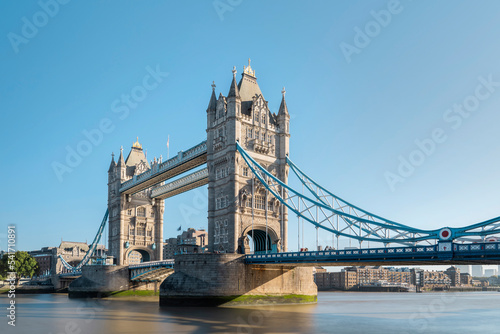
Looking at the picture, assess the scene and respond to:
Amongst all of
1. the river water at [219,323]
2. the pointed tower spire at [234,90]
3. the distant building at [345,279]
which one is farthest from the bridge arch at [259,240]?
the distant building at [345,279]

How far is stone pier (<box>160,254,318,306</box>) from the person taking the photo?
156 ft

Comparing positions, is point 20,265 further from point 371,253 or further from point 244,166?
point 371,253

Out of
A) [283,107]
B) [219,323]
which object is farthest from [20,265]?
[219,323]

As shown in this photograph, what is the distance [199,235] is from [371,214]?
453 ft

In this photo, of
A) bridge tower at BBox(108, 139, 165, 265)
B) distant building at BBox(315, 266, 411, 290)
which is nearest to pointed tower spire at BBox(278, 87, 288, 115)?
bridge tower at BBox(108, 139, 165, 265)

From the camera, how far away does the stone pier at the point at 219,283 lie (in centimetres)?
4747

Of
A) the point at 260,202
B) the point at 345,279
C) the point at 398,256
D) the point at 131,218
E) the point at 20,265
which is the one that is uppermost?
the point at 260,202

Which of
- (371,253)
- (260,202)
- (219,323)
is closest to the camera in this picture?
(219,323)

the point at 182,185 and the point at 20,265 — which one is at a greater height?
the point at 182,185

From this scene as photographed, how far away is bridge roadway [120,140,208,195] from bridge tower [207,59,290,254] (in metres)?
3.56

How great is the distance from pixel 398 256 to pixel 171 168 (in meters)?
35.7

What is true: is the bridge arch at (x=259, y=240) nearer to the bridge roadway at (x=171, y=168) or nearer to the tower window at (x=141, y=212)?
the bridge roadway at (x=171, y=168)

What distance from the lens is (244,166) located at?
5506cm

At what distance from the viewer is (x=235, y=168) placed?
5353 cm
